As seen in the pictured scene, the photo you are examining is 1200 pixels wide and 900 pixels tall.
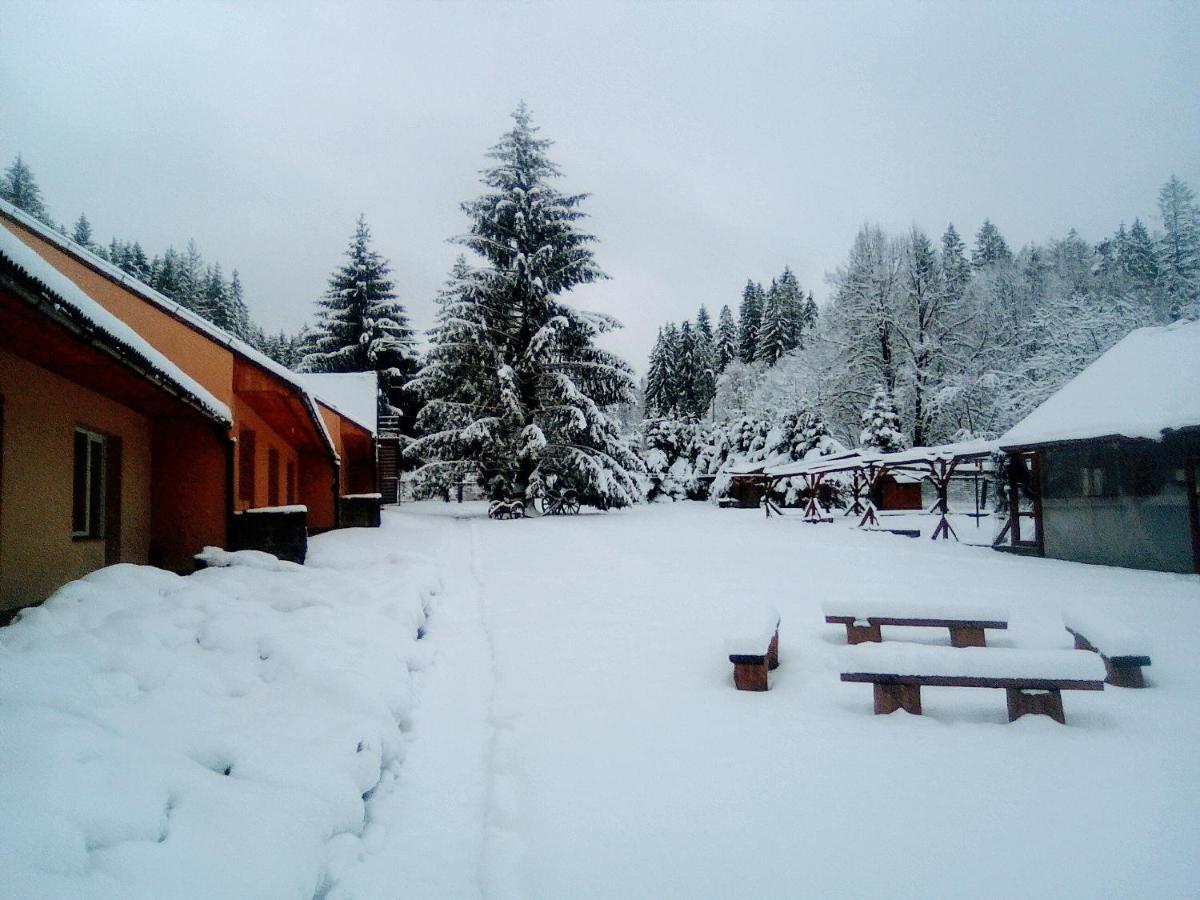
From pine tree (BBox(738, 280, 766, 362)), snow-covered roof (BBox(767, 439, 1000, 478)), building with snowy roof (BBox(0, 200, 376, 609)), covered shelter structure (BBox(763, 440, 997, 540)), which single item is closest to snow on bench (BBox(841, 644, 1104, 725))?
building with snowy roof (BBox(0, 200, 376, 609))

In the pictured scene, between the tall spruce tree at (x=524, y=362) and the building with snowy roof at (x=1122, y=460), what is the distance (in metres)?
15.2

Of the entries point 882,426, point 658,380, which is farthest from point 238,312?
point 882,426

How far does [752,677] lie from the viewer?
5234 mm

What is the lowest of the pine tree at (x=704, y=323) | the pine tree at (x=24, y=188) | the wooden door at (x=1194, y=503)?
the wooden door at (x=1194, y=503)

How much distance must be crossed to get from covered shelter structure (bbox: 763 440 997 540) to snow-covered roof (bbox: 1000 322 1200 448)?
1729 millimetres

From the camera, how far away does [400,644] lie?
20.0 ft

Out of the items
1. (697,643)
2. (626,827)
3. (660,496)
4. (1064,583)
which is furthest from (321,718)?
(660,496)

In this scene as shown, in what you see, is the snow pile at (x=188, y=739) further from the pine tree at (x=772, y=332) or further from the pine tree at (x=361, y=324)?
the pine tree at (x=772, y=332)

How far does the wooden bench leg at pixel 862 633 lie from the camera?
6539mm

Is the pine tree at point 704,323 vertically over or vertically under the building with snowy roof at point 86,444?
over

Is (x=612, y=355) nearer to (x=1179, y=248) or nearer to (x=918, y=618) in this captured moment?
(x=918, y=618)

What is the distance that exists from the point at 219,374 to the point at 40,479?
14.1 ft

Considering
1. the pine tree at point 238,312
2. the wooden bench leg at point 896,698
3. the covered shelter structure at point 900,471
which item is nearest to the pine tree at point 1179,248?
the covered shelter structure at point 900,471

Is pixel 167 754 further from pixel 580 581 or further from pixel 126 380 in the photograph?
pixel 580 581
